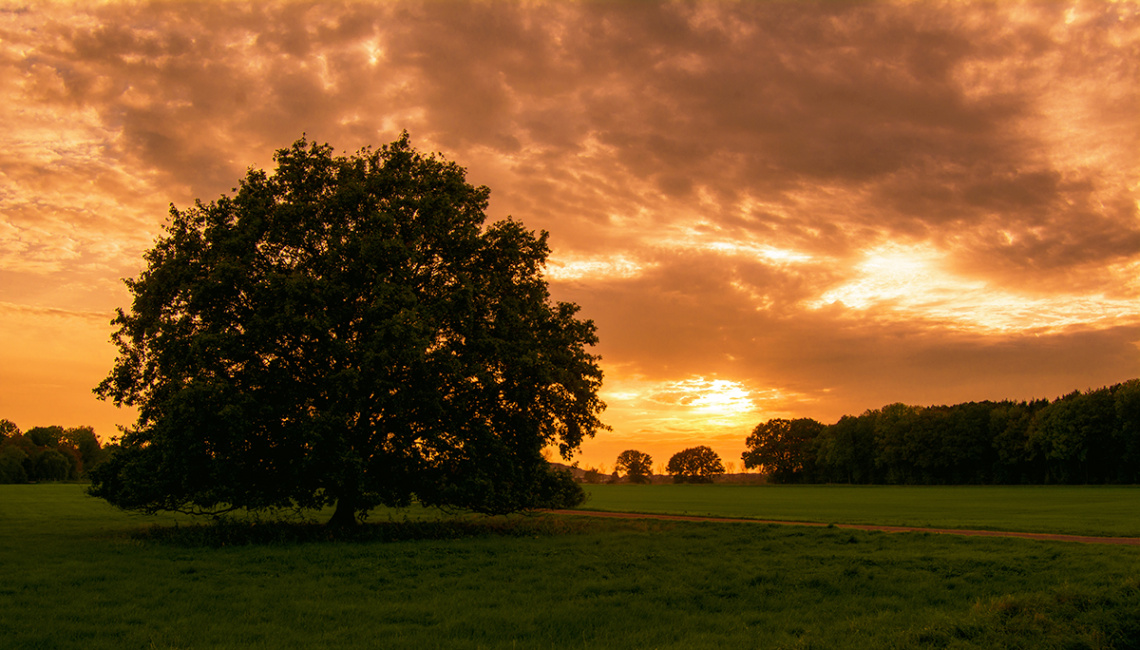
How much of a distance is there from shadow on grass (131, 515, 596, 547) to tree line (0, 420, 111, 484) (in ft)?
307

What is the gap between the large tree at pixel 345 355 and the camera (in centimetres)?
2416

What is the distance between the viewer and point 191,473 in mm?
24484

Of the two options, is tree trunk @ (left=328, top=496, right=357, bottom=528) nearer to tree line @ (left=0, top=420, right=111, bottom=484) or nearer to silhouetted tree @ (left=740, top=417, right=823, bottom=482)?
tree line @ (left=0, top=420, right=111, bottom=484)

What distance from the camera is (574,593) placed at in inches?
607

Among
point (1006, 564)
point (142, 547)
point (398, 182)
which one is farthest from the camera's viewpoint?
→ point (398, 182)

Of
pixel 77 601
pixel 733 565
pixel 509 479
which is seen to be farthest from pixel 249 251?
pixel 733 565

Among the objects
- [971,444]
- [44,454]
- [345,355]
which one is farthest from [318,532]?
[44,454]

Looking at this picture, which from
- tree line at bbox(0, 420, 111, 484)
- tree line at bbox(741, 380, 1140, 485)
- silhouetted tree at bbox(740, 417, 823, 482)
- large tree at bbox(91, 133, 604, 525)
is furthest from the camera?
silhouetted tree at bbox(740, 417, 823, 482)

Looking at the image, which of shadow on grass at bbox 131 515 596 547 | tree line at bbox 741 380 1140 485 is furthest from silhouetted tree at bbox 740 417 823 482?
shadow on grass at bbox 131 515 596 547

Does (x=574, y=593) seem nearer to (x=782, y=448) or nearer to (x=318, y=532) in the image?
(x=318, y=532)

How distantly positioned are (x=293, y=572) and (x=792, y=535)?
1683 centimetres

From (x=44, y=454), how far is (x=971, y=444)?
553 ft

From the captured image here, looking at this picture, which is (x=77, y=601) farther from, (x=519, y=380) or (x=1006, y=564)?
(x=1006, y=564)

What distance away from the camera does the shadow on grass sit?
24.8 m
